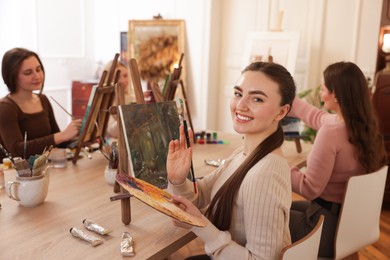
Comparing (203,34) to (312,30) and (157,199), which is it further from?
(157,199)

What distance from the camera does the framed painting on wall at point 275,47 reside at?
385cm

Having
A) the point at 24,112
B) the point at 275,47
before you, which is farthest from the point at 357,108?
the point at 275,47

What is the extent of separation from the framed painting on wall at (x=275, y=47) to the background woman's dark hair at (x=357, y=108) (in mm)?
2034

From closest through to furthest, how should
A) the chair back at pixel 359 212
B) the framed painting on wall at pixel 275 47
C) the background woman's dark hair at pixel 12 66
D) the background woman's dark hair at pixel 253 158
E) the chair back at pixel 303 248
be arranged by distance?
the chair back at pixel 303 248 < the background woman's dark hair at pixel 253 158 < the chair back at pixel 359 212 < the background woman's dark hair at pixel 12 66 < the framed painting on wall at pixel 275 47

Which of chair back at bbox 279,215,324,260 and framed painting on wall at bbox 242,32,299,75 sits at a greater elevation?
framed painting on wall at bbox 242,32,299,75

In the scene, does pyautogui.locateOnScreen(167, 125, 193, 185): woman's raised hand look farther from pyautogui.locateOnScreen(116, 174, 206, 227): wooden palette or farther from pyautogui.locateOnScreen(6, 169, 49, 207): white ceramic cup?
pyautogui.locateOnScreen(6, 169, 49, 207): white ceramic cup

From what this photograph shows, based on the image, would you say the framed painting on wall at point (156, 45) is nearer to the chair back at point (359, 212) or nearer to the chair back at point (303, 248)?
the chair back at point (359, 212)

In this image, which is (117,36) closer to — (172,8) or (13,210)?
(172,8)

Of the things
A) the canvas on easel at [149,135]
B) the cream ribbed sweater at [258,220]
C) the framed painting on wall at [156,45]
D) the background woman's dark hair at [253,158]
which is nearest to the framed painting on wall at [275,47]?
the framed painting on wall at [156,45]

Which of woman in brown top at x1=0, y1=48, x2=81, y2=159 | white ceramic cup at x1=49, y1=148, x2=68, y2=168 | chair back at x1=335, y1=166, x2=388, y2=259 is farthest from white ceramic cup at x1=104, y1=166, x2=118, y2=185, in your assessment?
chair back at x1=335, y1=166, x2=388, y2=259

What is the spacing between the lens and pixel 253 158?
1.21 metres

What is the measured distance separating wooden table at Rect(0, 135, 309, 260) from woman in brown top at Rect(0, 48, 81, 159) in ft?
1.39

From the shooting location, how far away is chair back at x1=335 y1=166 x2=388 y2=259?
1.56 meters

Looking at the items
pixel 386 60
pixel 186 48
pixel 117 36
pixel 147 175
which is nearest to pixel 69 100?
pixel 117 36
